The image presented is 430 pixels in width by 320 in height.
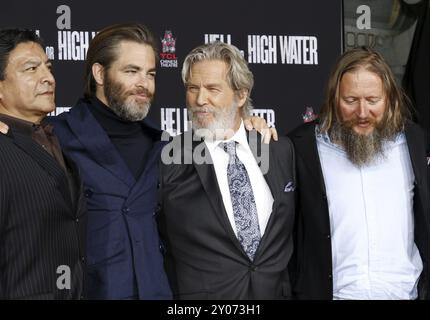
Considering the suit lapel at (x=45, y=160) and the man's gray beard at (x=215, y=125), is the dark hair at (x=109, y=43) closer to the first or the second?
the man's gray beard at (x=215, y=125)

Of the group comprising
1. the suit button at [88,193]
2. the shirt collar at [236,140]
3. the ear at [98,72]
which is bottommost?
the suit button at [88,193]

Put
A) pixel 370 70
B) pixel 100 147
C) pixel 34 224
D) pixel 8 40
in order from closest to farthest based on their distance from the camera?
pixel 34 224 → pixel 8 40 → pixel 100 147 → pixel 370 70

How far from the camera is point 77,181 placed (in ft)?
10.4

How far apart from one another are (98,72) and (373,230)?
1.30 meters

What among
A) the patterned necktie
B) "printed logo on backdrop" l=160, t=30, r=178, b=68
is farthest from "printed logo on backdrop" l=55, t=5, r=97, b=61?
the patterned necktie

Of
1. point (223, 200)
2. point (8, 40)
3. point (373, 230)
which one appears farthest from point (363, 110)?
point (8, 40)

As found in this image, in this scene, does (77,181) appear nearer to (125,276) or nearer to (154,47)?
(125,276)

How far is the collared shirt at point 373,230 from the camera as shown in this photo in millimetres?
3525

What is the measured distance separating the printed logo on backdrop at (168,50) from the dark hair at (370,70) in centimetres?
134

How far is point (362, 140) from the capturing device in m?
3.65

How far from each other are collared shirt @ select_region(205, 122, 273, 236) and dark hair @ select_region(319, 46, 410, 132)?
409 millimetres

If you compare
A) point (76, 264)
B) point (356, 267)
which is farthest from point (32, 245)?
point (356, 267)

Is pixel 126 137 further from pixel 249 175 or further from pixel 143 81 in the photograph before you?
pixel 249 175

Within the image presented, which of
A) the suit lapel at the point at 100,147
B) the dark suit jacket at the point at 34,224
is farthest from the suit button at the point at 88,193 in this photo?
the dark suit jacket at the point at 34,224
